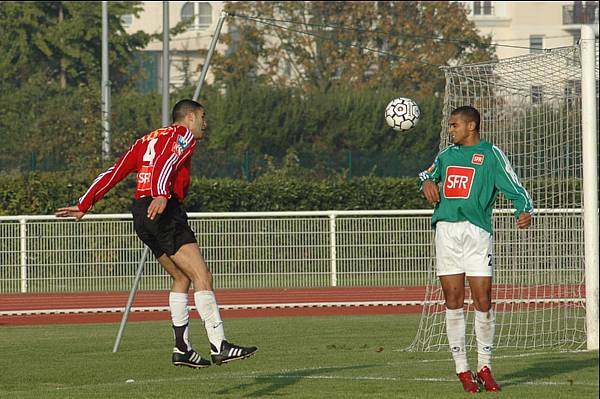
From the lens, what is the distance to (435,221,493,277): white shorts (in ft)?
34.7

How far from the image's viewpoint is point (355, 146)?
1954 inches

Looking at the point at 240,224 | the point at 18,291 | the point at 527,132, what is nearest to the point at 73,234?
the point at 18,291

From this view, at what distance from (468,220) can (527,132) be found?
20.4ft

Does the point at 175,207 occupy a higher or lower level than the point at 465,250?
higher

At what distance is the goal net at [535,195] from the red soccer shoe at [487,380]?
3.84m

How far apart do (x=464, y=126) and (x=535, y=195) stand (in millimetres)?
7369

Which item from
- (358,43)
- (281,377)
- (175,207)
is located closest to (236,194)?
(281,377)

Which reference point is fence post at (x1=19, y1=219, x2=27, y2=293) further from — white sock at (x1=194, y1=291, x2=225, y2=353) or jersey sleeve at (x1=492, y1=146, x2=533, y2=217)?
jersey sleeve at (x1=492, y1=146, x2=533, y2=217)

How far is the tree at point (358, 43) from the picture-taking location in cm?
5869

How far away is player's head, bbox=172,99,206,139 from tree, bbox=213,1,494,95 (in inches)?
1851

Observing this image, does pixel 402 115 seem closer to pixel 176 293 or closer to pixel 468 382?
pixel 176 293

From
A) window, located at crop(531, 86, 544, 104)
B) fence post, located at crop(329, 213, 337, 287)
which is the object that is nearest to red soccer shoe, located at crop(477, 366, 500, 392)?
window, located at crop(531, 86, 544, 104)

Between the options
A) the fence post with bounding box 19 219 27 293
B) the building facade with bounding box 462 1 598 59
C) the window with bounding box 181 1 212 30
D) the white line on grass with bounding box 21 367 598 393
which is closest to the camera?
the white line on grass with bounding box 21 367 598 393

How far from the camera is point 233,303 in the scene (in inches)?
859
